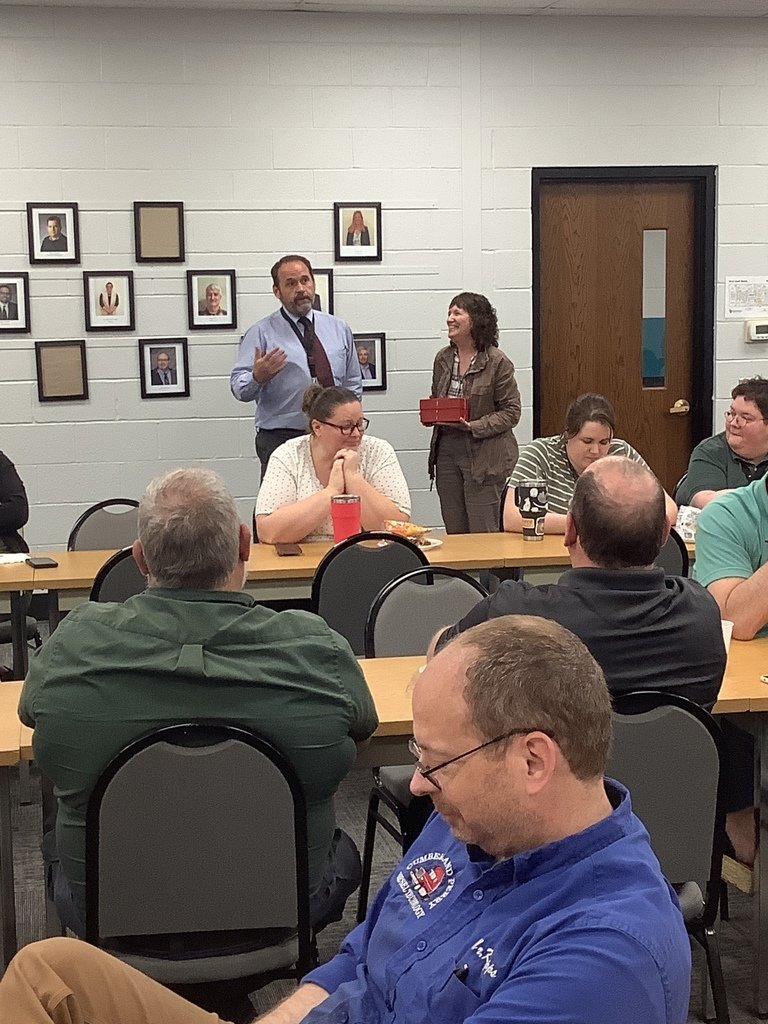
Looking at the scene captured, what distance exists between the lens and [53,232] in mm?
6430

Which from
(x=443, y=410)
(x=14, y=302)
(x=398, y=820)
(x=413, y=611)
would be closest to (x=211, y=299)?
(x=14, y=302)

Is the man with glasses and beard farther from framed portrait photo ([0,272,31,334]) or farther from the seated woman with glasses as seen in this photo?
framed portrait photo ([0,272,31,334])

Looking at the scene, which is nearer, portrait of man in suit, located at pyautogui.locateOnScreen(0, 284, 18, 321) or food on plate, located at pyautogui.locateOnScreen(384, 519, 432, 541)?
food on plate, located at pyautogui.locateOnScreen(384, 519, 432, 541)

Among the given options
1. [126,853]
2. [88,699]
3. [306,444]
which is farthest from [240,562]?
[306,444]

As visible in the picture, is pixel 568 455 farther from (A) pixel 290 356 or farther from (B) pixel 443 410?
(A) pixel 290 356

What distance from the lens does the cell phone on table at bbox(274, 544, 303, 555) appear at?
4.36 meters

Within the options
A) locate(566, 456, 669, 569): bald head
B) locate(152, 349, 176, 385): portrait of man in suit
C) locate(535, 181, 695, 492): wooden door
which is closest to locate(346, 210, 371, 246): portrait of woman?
locate(535, 181, 695, 492): wooden door

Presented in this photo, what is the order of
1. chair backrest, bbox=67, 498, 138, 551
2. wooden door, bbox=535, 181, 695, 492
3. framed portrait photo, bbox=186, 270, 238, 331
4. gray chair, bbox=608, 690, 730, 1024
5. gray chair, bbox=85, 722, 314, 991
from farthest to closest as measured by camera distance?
wooden door, bbox=535, 181, 695, 492
framed portrait photo, bbox=186, 270, 238, 331
chair backrest, bbox=67, 498, 138, 551
gray chair, bbox=608, 690, 730, 1024
gray chair, bbox=85, 722, 314, 991

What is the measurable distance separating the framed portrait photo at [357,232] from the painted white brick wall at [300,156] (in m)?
0.05

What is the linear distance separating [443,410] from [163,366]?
1.48 meters

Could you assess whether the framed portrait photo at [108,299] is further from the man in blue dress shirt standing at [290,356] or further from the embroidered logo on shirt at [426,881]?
the embroidered logo on shirt at [426,881]

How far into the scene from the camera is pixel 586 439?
4.58 meters

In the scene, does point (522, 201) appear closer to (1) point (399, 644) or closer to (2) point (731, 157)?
(2) point (731, 157)

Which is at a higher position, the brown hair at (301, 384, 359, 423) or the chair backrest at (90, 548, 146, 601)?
the brown hair at (301, 384, 359, 423)
